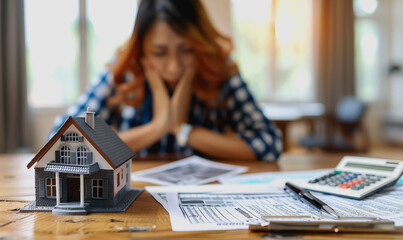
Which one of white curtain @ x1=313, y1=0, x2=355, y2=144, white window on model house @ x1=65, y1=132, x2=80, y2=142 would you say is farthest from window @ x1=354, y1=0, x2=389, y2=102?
white window on model house @ x1=65, y1=132, x2=80, y2=142

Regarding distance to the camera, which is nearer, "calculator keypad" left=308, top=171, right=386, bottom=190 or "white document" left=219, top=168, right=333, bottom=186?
"calculator keypad" left=308, top=171, right=386, bottom=190

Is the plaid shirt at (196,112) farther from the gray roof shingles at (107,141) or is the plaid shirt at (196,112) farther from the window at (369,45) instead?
the window at (369,45)

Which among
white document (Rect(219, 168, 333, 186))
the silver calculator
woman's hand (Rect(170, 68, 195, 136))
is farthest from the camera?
woman's hand (Rect(170, 68, 195, 136))

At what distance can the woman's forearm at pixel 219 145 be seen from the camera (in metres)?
1.22

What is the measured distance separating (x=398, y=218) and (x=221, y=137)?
0.75m

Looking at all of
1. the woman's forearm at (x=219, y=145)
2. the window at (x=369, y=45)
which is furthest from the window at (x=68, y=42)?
the woman's forearm at (x=219, y=145)

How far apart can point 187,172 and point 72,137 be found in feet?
1.32

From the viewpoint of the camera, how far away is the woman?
1219 millimetres

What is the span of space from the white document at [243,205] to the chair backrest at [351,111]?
11.2 feet

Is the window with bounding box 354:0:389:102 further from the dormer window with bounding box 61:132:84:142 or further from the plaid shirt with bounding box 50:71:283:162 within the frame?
the dormer window with bounding box 61:132:84:142

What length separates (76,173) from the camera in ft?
1.81

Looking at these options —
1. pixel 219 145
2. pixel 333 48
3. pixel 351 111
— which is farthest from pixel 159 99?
pixel 333 48

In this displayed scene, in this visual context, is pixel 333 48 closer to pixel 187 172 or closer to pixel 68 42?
pixel 68 42

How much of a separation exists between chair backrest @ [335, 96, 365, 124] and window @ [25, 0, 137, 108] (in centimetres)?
272
